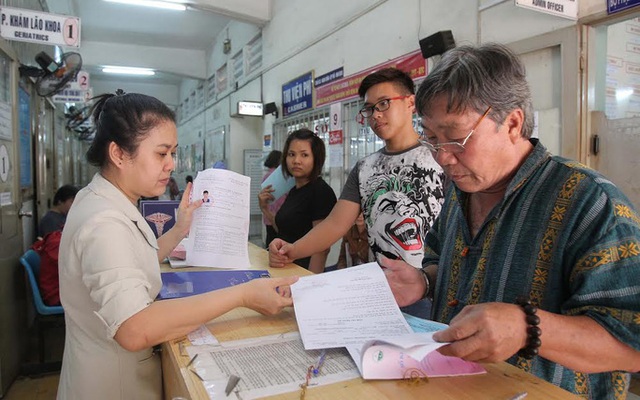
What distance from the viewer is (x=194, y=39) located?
9.11 m

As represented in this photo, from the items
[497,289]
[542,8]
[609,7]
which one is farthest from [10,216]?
[609,7]

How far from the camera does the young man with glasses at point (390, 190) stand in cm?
161

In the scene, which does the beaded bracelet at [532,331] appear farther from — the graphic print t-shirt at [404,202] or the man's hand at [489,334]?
the graphic print t-shirt at [404,202]

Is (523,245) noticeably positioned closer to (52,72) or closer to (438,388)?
(438,388)

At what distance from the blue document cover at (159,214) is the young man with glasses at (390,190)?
0.70 metres

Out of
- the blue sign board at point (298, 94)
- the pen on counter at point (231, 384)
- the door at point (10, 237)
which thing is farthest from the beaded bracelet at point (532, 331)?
the blue sign board at point (298, 94)

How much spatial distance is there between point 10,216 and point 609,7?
3705 mm

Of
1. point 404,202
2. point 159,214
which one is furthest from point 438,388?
point 159,214

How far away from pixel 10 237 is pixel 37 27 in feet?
4.76

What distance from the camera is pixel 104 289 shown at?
865mm

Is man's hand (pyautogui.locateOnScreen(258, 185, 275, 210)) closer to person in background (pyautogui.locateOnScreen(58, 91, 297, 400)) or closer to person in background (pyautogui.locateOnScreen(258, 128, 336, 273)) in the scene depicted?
person in background (pyautogui.locateOnScreen(258, 128, 336, 273))

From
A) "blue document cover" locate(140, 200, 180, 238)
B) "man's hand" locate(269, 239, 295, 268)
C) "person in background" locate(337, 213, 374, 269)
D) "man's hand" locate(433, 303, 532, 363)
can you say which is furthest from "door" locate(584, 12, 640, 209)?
"blue document cover" locate(140, 200, 180, 238)

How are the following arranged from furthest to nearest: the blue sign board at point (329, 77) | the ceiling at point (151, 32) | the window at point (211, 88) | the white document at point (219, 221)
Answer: the window at point (211, 88), the ceiling at point (151, 32), the blue sign board at point (329, 77), the white document at point (219, 221)

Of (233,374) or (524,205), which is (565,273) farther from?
(233,374)
